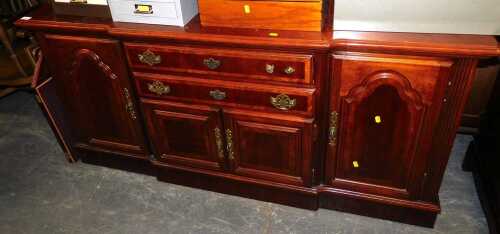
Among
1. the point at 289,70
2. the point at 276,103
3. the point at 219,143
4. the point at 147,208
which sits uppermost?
the point at 289,70

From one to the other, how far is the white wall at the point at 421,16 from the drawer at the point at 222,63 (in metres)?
0.21

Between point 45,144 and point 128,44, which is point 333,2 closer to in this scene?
point 128,44

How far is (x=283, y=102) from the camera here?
5.31ft

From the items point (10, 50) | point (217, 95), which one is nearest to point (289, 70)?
point (217, 95)

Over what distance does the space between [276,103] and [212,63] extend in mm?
300

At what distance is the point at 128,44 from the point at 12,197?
1108 millimetres

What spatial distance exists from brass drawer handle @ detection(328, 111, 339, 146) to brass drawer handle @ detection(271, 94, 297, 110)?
0.52ft

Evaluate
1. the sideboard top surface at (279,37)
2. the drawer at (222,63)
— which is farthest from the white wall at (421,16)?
the drawer at (222,63)

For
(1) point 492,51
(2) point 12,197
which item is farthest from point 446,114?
(2) point 12,197

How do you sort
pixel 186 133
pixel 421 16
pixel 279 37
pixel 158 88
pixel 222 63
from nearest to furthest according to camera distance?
pixel 421 16 → pixel 279 37 → pixel 222 63 → pixel 158 88 → pixel 186 133

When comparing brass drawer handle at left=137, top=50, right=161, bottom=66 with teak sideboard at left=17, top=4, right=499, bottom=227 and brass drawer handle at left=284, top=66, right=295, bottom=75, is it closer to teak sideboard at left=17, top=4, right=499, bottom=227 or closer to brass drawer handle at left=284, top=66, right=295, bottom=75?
teak sideboard at left=17, top=4, right=499, bottom=227

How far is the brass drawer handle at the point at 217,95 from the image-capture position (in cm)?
169

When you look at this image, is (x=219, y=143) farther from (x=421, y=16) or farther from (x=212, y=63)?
(x=421, y=16)

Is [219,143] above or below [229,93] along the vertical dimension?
below
